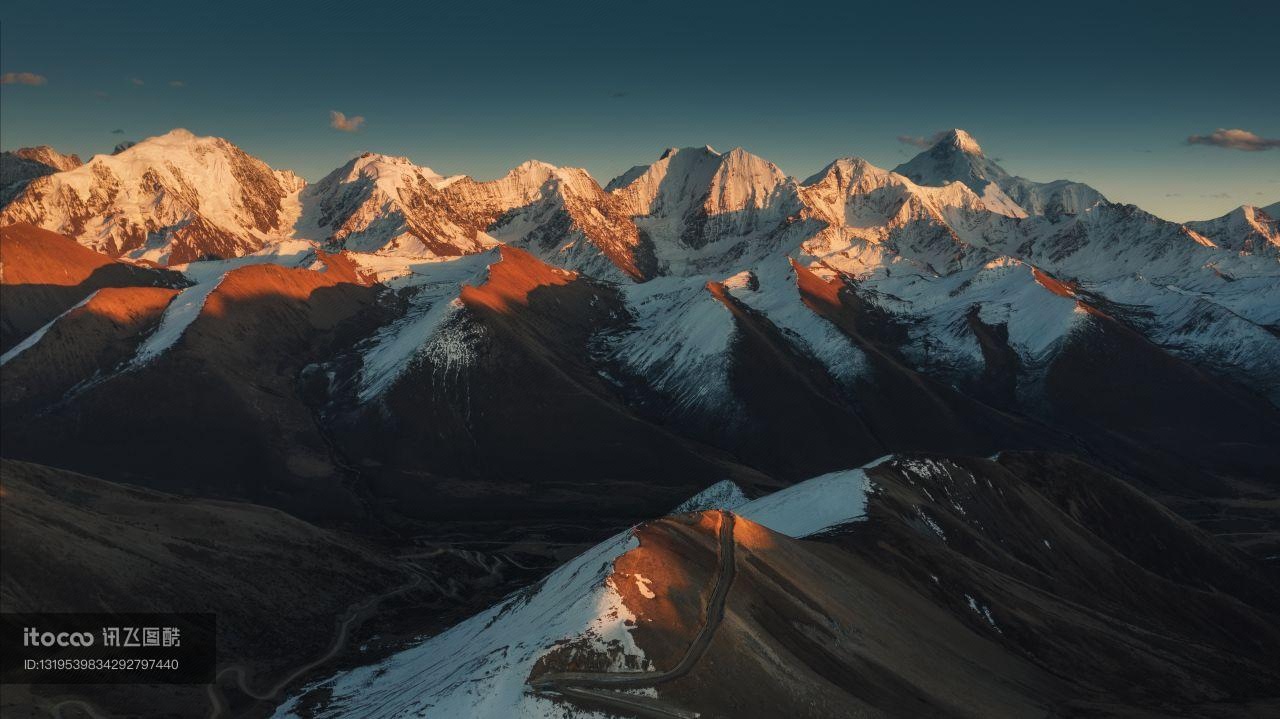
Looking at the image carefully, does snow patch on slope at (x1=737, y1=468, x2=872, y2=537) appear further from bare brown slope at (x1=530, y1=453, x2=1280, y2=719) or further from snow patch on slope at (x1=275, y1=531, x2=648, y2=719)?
snow patch on slope at (x1=275, y1=531, x2=648, y2=719)

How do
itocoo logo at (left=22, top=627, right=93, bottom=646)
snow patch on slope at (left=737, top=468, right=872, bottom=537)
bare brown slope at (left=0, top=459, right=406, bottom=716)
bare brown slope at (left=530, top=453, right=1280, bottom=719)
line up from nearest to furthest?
bare brown slope at (left=530, top=453, right=1280, bottom=719) → itocoo logo at (left=22, top=627, right=93, bottom=646) → bare brown slope at (left=0, top=459, right=406, bottom=716) → snow patch on slope at (left=737, top=468, right=872, bottom=537)

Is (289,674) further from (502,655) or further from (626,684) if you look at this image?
(626,684)

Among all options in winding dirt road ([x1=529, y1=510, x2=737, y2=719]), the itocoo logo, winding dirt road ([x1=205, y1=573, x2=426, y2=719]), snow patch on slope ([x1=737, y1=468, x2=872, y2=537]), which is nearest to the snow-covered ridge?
winding dirt road ([x1=529, y1=510, x2=737, y2=719])

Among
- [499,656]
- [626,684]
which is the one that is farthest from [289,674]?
[626,684]

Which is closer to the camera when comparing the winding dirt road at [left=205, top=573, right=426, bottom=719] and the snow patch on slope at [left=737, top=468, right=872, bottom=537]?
the winding dirt road at [left=205, top=573, right=426, bottom=719]

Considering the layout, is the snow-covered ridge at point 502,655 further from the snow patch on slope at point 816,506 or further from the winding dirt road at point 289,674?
the snow patch on slope at point 816,506
